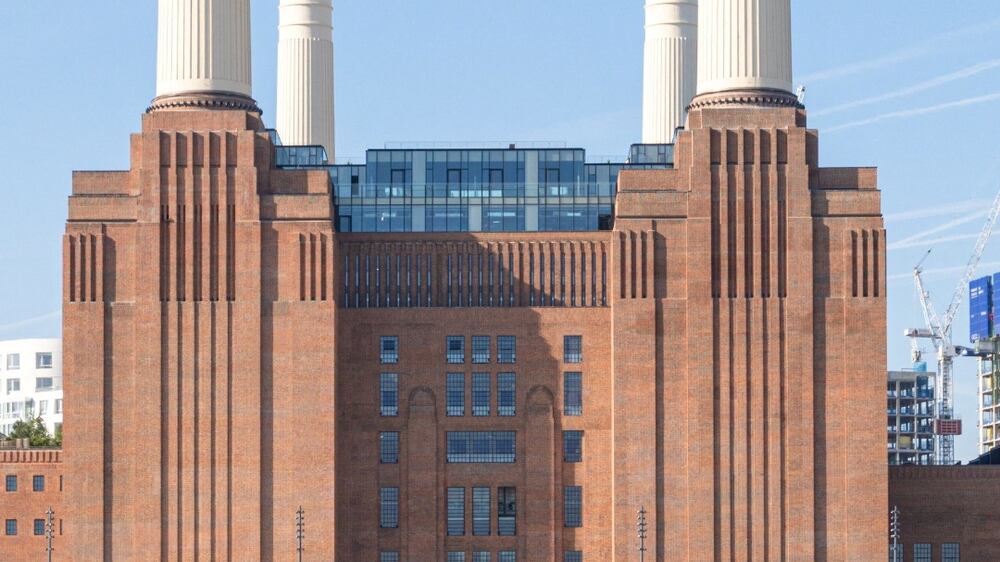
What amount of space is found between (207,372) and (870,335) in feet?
147

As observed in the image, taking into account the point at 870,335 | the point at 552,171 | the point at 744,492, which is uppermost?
the point at 552,171

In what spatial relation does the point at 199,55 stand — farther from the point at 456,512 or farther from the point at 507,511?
the point at 507,511

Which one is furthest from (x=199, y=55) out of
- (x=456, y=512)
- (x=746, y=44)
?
(x=746, y=44)

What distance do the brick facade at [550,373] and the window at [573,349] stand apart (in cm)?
73

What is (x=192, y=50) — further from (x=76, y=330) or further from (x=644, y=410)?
(x=644, y=410)

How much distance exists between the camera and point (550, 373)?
165m

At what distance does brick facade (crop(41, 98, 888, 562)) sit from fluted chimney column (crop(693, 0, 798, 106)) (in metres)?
2.01

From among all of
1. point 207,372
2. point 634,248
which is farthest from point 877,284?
point 207,372

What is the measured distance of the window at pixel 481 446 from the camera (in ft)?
542

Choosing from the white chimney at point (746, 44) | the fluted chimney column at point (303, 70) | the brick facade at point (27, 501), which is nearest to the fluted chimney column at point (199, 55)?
the fluted chimney column at point (303, 70)

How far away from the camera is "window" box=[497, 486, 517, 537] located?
164750 mm

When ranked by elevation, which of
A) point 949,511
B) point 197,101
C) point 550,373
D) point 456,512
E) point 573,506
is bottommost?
point 949,511

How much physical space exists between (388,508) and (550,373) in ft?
47.8

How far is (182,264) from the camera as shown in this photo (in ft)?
531
